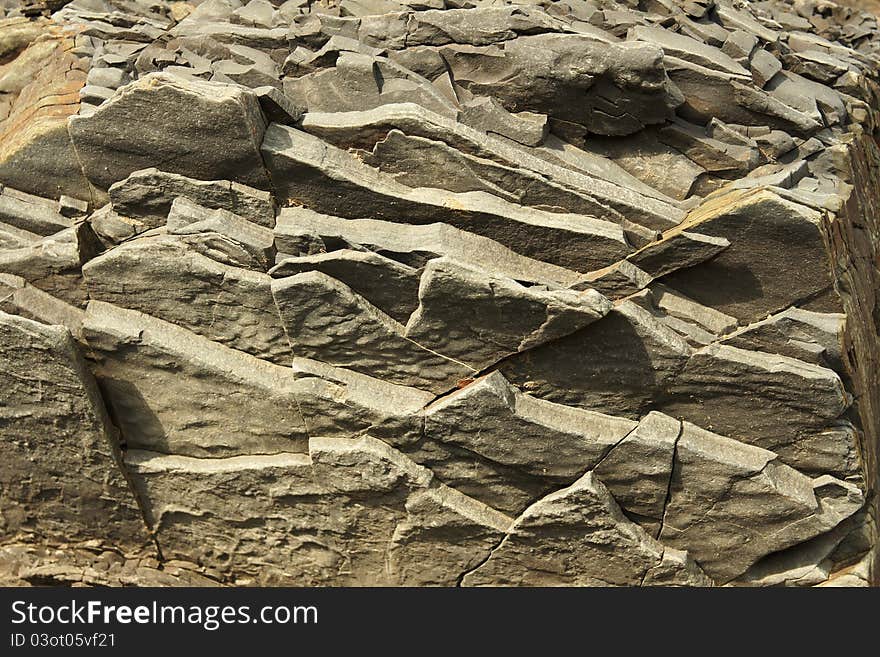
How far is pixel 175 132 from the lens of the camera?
9250mm

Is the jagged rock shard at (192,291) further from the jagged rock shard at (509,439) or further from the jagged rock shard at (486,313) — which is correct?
the jagged rock shard at (509,439)

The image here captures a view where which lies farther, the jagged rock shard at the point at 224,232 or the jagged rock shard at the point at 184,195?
the jagged rock shard at the point at 184,195

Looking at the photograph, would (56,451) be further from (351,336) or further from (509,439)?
(509,439)

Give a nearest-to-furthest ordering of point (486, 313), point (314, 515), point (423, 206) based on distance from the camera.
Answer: point (486, 313) → point (423, 206) → point (314, 515)

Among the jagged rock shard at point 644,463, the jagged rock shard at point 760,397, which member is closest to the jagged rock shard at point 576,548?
the jagged rock shard at point 644,463

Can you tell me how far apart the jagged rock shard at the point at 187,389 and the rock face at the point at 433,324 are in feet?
0.12

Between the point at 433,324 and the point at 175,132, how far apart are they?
351cm

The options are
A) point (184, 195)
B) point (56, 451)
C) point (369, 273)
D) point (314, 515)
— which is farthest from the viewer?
point (314, 515)

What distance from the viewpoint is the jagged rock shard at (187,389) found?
9578mm

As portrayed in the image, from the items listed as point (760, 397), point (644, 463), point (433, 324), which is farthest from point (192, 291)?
point (760, 397)

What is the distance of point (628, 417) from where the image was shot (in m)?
9.68

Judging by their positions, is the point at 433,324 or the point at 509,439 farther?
the point at 509,439

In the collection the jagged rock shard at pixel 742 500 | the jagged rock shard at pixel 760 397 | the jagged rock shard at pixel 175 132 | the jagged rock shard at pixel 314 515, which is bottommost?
Result: the jagged rock shard at pixel 314 515

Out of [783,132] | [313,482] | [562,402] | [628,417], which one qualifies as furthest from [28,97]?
[783,132]
